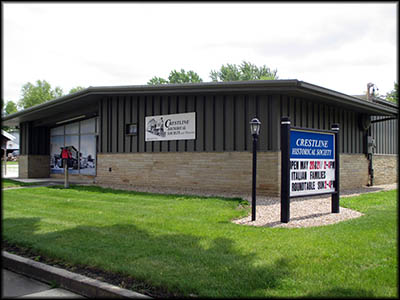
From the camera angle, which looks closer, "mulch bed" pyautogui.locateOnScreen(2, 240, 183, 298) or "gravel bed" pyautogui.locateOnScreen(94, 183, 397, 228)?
"mulch bed" pyautogui.locateOnScreen(2, 240, 183, 298)

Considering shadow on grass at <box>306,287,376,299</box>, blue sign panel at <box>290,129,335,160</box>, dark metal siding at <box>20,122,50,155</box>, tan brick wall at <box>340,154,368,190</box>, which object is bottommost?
shadow on grass at <box>306,287,376,299</box>

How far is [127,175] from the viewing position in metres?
18.0

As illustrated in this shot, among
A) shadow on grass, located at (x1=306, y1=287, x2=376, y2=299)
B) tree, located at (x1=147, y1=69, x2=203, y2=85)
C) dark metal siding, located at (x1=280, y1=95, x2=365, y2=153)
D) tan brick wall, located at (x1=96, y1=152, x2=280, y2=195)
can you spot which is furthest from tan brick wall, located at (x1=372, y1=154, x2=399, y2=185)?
tree, located at (x1=147, y1=69, x2=203, y2=85)

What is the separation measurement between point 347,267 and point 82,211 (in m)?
7.18

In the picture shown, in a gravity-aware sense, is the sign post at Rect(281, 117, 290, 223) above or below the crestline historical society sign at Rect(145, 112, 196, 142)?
below

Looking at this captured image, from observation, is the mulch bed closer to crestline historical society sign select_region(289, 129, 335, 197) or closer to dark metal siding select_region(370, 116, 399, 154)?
crestline historical society sign select_region(289, 129, 335, 197)

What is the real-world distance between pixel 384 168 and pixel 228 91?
11715 mm

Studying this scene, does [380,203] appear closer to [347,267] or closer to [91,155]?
[347,267]

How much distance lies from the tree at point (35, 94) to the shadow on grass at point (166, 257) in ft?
242

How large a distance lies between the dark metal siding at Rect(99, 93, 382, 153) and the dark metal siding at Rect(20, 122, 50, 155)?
7.34 metres

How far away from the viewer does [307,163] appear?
32.6 ft

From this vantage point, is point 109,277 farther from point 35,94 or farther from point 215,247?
point 35,94

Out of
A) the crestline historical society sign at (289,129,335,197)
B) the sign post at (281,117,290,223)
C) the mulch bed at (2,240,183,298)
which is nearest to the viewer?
the mulch bed at (2,240,183,298)

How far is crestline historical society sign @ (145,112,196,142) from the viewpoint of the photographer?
15953mm
